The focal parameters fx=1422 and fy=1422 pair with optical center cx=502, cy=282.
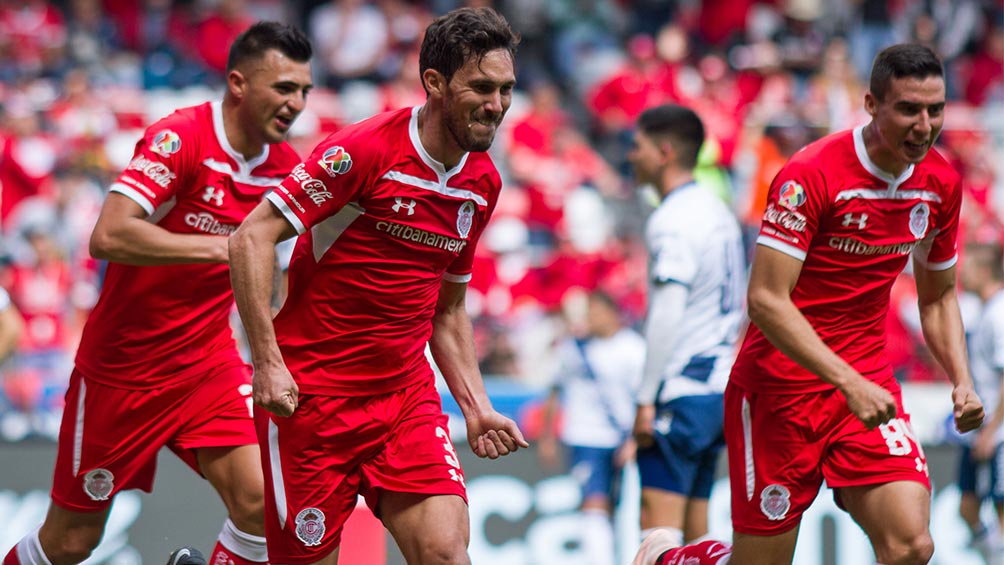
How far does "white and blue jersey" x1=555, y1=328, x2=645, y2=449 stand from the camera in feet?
32.9

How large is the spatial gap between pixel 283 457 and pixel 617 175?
12199mm

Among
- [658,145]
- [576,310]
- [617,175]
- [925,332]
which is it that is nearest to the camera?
[925,332]

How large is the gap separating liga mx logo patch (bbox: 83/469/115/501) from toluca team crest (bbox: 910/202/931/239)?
12.1ft

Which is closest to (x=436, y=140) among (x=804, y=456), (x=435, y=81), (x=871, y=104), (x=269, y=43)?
(x=435, y=81)

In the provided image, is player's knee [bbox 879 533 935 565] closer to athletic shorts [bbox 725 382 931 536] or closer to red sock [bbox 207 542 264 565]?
athletic shorts [bbox 725 382 931 536]

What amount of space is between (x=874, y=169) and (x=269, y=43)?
2721 mm

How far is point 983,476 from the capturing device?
30.1ft

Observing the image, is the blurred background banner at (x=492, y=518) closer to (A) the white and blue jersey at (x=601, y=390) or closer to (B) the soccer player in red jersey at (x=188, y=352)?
(A) the white and blue jersey at (x=601, y=390)

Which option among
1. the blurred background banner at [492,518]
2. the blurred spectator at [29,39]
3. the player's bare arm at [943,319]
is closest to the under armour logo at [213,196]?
the player's bare arm at [943,319]

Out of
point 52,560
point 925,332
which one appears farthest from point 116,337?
point 925,332

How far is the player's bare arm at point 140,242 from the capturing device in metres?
5.98

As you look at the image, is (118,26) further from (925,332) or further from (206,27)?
(925,332)

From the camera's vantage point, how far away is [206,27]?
690 inches

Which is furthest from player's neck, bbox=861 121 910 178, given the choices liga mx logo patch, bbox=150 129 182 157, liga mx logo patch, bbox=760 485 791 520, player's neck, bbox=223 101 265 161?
liga mx logo patch, bbox=150 129 182 157
